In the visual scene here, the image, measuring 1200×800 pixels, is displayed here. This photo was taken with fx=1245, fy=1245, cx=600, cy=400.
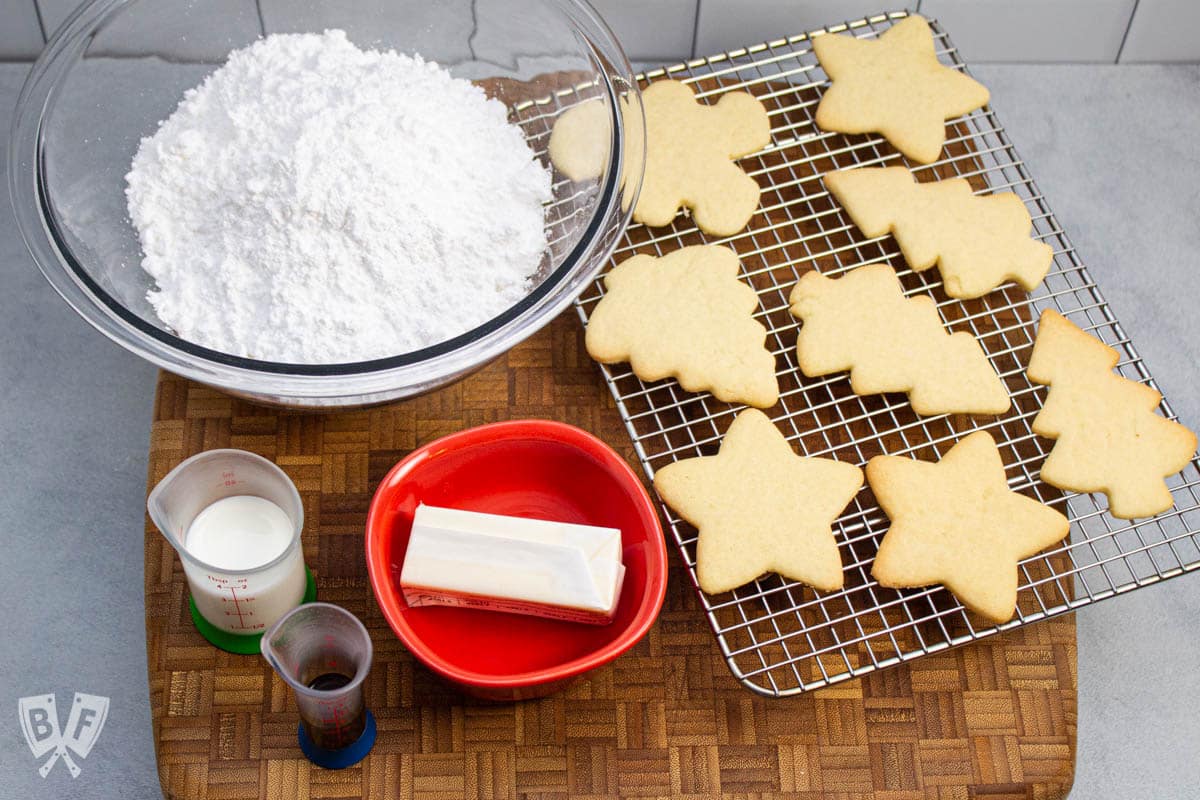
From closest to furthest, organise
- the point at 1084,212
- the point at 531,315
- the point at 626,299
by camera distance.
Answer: the point at 531,315 → the point at 626,299 → the point at 1084,212

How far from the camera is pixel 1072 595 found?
133cm

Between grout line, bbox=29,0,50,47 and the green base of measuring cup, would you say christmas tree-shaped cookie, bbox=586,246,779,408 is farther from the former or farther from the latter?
grout line, bbox=29,0,50,47

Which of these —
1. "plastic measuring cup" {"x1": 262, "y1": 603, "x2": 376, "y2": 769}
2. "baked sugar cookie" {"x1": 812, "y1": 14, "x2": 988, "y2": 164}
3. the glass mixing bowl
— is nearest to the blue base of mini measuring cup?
"plastic measuring cup" {"x1": 262, "y1": 603, "x2": 376, "y2": 769}

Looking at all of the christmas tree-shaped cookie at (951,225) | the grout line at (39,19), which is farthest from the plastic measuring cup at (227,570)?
the grout line at (39,19)

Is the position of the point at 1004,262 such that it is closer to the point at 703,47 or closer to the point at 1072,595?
the point at 1072,595

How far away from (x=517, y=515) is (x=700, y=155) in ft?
1.66

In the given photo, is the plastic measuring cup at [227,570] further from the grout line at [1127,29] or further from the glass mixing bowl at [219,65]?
the grout line at [1127,29]

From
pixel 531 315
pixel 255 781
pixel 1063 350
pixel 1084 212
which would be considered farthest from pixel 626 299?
pixel 1084 212

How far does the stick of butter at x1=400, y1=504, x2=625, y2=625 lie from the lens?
4.01 feet

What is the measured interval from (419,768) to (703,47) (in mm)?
1185

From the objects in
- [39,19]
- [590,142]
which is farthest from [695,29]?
[39,19]

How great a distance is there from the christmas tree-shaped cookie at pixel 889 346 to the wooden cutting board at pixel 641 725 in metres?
0.27

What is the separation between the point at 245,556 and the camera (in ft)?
4.11

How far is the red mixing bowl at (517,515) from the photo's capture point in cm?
120
